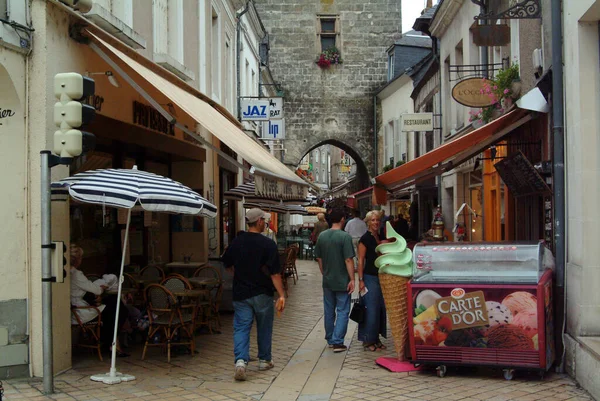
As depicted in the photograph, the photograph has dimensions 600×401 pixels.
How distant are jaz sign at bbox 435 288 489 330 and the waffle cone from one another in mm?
520

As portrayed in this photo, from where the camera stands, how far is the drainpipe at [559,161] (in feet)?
22.5

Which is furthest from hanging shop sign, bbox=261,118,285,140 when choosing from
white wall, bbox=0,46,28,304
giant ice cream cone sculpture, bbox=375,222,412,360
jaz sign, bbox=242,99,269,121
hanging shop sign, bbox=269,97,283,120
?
white wall, bbox=0,46,28,304

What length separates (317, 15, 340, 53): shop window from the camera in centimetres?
3109

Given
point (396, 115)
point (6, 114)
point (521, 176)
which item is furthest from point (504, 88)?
point (396, 115)

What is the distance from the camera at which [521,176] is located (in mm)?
8727

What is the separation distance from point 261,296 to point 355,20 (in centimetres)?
2597

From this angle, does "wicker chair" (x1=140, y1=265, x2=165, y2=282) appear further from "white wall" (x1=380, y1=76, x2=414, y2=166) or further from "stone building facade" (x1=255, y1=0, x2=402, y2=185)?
"stone building facade" (x1=255, y1=0, x2=402, y2=185)

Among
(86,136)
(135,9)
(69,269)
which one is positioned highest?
(135,9)

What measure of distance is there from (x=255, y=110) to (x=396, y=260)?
11629mm

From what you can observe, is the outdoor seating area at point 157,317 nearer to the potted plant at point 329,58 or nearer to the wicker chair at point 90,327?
the wicker chair at point 90,327

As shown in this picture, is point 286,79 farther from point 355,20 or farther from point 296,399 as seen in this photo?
point 296,399

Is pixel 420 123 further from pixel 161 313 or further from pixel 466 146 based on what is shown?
pixel 161 313

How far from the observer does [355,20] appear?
31.3 meters

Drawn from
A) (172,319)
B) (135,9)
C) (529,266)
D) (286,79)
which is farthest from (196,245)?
(286,79)
